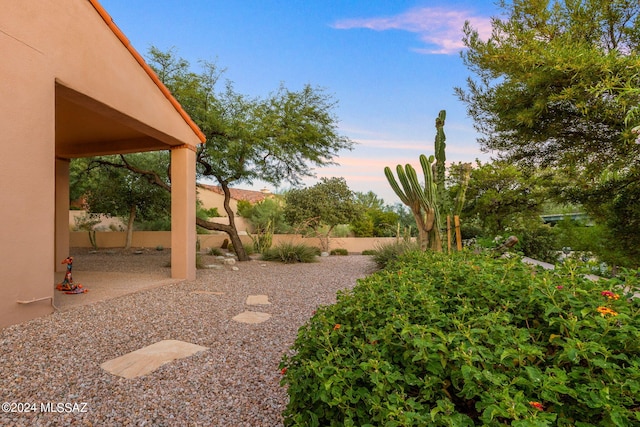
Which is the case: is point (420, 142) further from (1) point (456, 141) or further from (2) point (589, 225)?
(2) point (589, 225)

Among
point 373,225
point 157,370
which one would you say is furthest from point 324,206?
point 157,370

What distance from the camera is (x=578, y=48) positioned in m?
6.21

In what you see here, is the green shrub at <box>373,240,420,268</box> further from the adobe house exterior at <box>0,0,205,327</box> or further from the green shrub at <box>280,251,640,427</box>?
the green shrub at <box>280,251,640,427</box>

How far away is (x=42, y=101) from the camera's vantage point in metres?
4.04

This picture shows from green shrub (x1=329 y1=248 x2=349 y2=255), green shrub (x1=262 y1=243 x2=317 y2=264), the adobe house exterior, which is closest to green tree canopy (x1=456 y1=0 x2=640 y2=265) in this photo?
green shrub (x1=262 y1=243 x2=317 y2=264)

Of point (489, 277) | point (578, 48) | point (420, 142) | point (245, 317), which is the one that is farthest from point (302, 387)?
point (420, 142)

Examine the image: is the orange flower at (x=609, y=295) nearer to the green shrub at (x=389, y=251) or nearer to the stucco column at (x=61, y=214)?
the green shrub at (x=389, y=251)

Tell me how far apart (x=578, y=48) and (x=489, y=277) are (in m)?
6.27

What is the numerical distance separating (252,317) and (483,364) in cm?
353

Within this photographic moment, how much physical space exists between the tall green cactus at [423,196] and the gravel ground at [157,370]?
348cm

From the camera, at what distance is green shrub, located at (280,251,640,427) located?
1.11 meters

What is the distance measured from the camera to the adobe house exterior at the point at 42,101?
145 inches

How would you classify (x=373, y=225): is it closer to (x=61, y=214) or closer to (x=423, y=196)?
(x=423, y=196)

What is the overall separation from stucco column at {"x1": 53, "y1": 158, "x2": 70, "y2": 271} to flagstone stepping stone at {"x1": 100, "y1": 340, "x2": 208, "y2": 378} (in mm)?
6806
